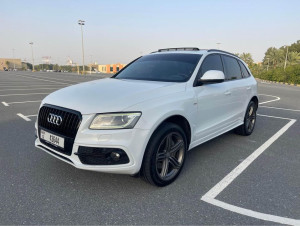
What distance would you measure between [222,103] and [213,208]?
1.86 metres

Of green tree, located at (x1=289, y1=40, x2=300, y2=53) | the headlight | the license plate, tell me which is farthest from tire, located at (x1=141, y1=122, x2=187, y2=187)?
green tree, located at (x1=289, y1=40, x2=300, y2=53)

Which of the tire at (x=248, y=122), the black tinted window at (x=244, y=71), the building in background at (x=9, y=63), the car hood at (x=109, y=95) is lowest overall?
the tire at (x=248, y=122)

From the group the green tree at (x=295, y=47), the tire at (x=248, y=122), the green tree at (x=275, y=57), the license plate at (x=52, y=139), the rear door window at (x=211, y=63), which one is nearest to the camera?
the license plate at (x=52, y=139)

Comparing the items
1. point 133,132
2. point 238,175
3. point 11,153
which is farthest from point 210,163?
point 11,153

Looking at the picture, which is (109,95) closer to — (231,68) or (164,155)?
(164,155)

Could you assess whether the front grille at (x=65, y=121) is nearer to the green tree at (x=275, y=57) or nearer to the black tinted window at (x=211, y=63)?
the black tinted window at (x=211, y=63)

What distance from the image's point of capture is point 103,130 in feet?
7.92

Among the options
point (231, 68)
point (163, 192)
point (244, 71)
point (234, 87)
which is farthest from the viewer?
point (244, 71)

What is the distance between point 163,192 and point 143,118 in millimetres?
964

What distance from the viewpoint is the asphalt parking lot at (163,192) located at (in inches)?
92.1

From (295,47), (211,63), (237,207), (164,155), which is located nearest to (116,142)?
(164,155)

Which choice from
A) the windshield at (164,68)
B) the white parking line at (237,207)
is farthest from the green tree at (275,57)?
the windshield at (164,68)

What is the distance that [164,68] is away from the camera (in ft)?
12.1

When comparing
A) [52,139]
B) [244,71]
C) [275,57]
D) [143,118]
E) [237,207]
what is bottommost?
[237,207]
